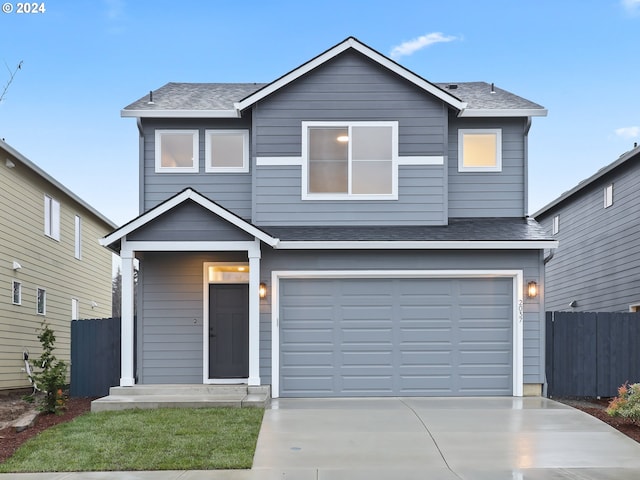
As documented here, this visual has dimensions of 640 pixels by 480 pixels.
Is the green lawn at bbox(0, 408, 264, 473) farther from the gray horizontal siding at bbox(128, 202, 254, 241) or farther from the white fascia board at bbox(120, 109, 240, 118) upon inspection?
the white fascia board at bbox(120, 109, 240, 118)

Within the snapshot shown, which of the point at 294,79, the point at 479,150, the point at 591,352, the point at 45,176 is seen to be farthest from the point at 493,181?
the point at 45,176

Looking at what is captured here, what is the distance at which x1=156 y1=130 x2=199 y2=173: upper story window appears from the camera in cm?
1349

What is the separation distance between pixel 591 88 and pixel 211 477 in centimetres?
1831

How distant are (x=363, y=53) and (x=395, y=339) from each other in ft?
17.7

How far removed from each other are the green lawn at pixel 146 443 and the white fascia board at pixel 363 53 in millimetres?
5837

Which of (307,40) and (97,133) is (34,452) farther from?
(307,40)

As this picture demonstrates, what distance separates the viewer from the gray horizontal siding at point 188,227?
11.8 meters

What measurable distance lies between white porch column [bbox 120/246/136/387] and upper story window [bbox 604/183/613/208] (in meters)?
11.9

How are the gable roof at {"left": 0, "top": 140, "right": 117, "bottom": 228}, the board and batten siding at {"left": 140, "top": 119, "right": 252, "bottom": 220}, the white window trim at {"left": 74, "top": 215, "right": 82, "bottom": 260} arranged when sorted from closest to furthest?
the board and batten siding at {"left": 140, "top": 119, "right": 252, "bottom": 220}, the gable roof at {"left": 0, "top": 140, "right": 117, "bottom": 228}, the white window trim at {"left": 74, "top": 215, "right": 82, "bottom": 260}

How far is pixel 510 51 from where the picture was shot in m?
20.2

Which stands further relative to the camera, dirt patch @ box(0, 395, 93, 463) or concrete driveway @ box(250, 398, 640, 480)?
dirt patch @ box(0, 395, 93, 463)

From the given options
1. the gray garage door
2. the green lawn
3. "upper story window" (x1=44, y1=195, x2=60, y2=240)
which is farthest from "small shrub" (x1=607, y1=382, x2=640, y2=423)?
"upper story window" (x1=44, y1=195, x2=60, y2=240)

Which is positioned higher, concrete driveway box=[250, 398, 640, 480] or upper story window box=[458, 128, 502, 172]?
upper story window box=[458, 128, 502, 172]

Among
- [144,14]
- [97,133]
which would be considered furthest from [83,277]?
[144,14]
